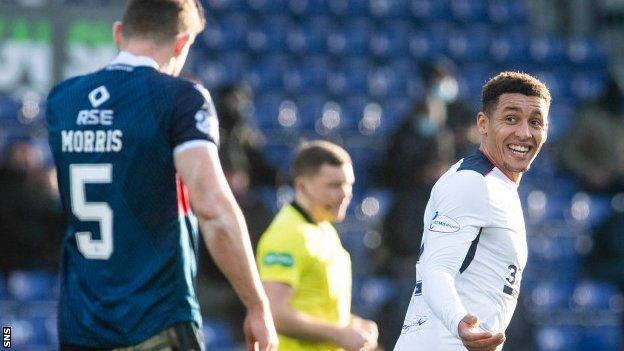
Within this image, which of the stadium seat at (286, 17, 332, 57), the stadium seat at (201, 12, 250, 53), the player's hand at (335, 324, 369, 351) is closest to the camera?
Result: the player's hand at (335, 324, 369, 351)

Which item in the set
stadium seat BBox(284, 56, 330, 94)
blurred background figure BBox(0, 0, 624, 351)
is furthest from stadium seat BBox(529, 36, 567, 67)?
stadium seat BBox(284, 56, 330, 94)

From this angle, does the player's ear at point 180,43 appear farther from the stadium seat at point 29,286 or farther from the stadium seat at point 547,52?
the stadium seat at point 547,52

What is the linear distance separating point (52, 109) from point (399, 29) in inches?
450

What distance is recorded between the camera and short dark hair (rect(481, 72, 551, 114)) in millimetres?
5242

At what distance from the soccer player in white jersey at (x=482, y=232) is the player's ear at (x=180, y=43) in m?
1.07

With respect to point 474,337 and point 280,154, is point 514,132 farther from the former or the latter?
point 280,154

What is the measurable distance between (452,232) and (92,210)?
1290 mm

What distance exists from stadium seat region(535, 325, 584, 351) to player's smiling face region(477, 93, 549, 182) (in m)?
7.36

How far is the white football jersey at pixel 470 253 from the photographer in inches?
195

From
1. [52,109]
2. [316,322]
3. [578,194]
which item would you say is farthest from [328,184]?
[578,194]

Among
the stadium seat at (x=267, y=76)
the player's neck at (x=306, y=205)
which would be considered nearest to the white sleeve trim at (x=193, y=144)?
the player's neck at (x=306, y=205)

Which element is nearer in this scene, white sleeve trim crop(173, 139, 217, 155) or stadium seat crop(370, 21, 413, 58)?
white sleeve trim crop(173, 139, 217, 155)

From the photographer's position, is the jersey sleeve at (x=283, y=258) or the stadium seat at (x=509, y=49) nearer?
the jersey sleeve at (x=283, y=258)

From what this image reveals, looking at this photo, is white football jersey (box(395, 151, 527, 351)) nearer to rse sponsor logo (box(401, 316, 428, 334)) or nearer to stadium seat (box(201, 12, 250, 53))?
rse sponsor logo (box(401, 316, 428, 334))
